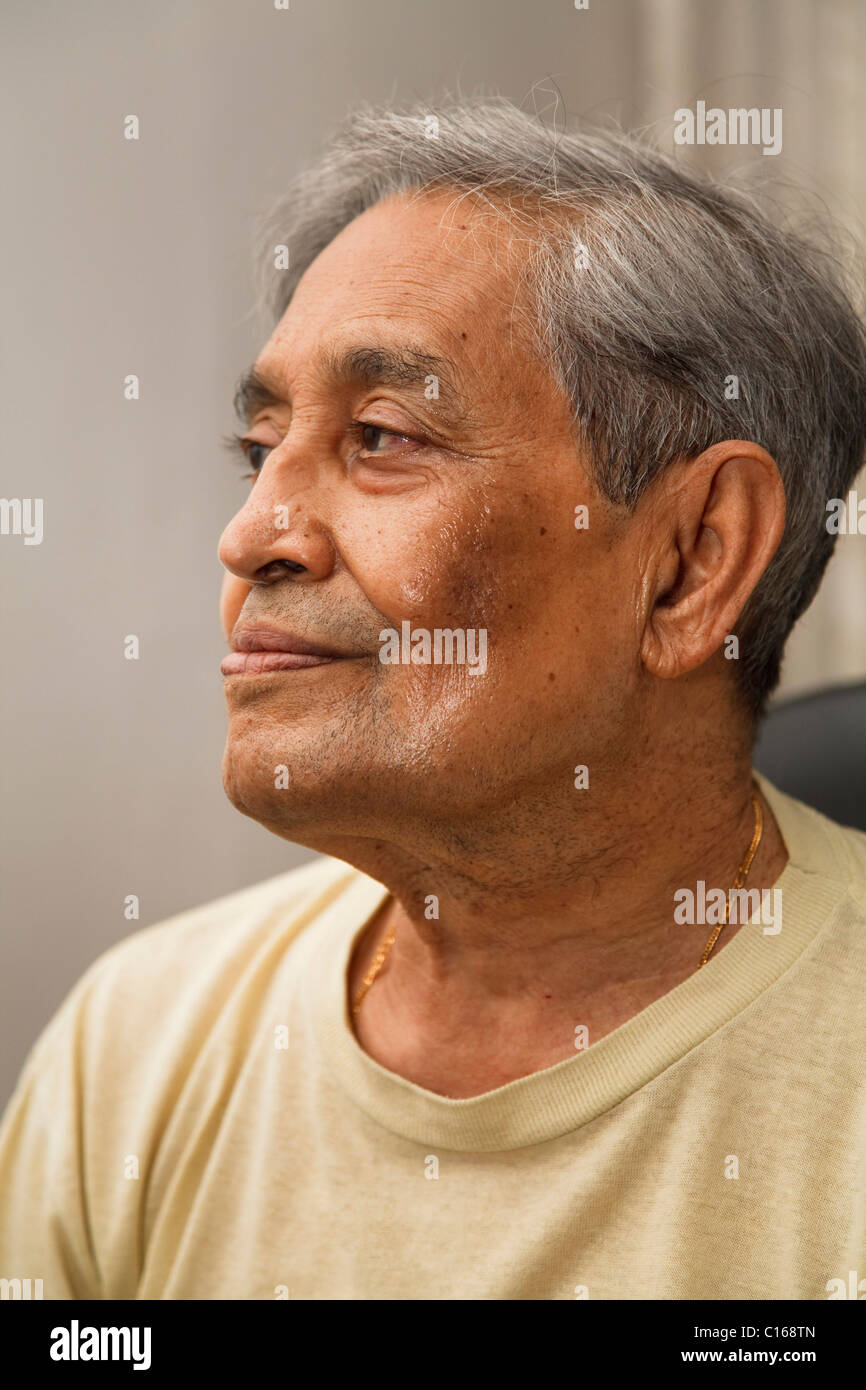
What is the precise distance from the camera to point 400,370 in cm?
110

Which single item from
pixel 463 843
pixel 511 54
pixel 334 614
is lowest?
pixel 463 843

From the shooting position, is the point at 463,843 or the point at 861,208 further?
the point at 861,208

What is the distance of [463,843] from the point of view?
3.72 ft

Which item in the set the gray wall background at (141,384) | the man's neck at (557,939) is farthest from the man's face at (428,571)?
the gray wall background at (141,384)

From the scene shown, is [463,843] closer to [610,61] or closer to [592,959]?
→ [592,959]

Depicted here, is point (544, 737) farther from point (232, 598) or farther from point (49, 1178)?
point (49, 1178)

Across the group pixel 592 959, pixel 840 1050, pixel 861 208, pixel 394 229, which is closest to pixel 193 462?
pixel 394 229

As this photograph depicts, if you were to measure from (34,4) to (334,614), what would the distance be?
1037mm

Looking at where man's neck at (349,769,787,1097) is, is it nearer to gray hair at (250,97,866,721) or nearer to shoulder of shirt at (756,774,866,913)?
shoulder of shirt at (756,774,866,913)

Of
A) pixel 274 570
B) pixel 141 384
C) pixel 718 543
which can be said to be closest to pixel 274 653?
pixel 274 570

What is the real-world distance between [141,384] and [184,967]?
0.82 meters

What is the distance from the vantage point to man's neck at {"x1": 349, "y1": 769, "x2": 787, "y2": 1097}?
1173 mm

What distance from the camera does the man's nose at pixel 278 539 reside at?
1101 mm

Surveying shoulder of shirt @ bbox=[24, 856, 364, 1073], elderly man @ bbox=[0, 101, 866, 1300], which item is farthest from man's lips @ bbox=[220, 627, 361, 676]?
shoulder of shirt @ bbox=[24, 856, 364, 1073]
